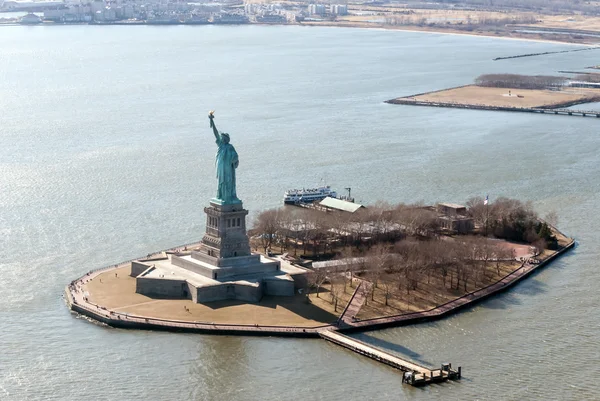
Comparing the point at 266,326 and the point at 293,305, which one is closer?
the point at 266,326

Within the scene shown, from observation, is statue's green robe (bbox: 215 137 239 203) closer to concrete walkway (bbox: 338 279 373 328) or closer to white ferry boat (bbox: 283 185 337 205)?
concrete walkway (bbox: 338 279 373 328)

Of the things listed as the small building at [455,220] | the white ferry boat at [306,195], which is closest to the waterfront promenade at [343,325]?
the small building at [455,220]

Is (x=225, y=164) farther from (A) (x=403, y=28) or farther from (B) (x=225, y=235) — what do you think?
(A) (x=403, y=28)

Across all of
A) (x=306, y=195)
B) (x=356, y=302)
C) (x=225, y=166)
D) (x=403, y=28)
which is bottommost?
(x=403, y=28)

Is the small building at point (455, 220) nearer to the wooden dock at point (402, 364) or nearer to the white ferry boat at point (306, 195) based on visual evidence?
the white ferry boat at point (306, 195)

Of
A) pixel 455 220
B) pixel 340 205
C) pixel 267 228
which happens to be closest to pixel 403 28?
pixel 340 205

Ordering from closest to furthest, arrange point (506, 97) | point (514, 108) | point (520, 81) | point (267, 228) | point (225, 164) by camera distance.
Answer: point (225, 164) < point (267, 228) < point (514, 108) < point (506, 97) < point (520, 81)
